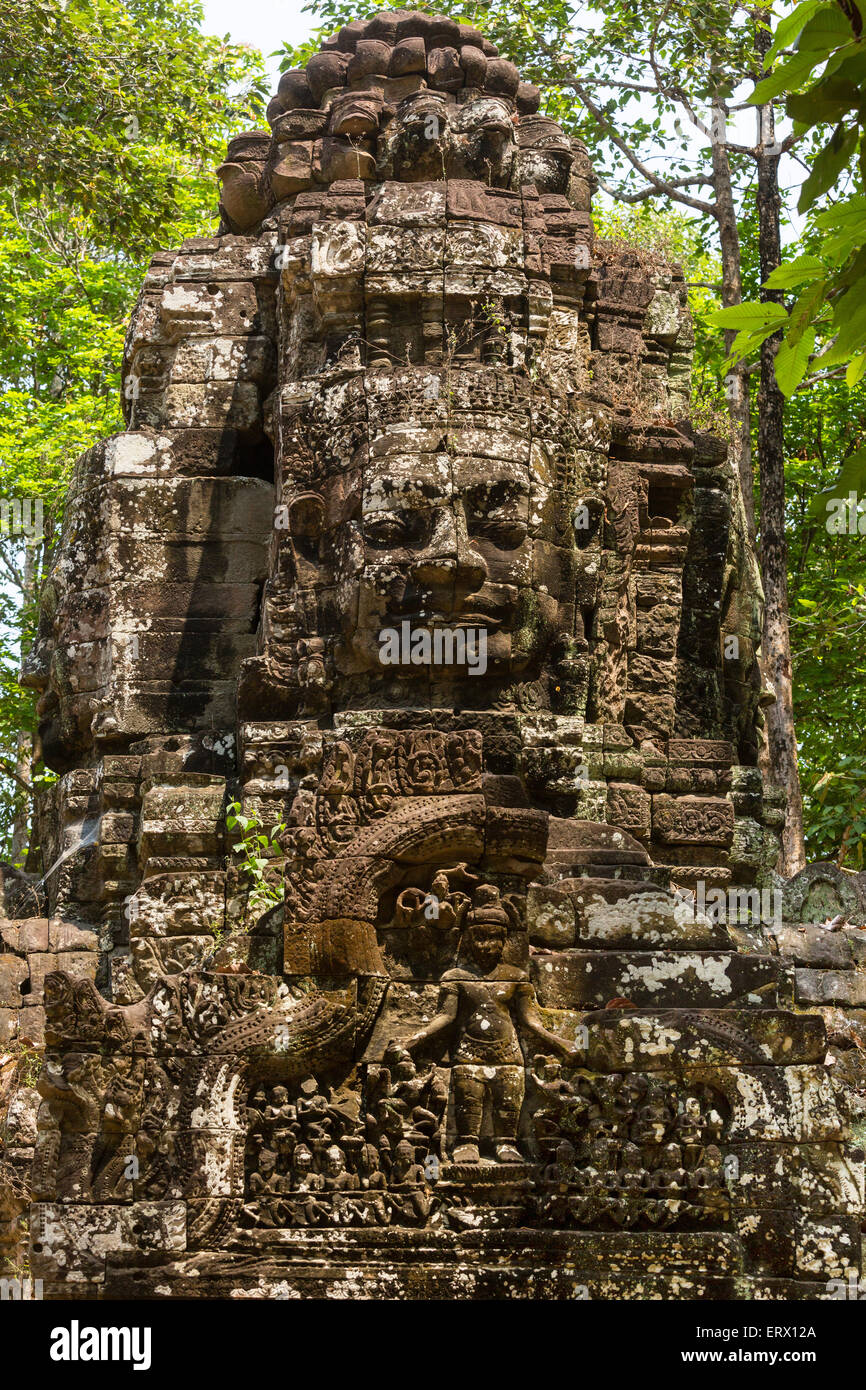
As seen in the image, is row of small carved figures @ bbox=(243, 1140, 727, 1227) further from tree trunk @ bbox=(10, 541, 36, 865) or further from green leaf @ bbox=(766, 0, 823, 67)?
tree trunk @ bbox=(10, 541, 36, 865)

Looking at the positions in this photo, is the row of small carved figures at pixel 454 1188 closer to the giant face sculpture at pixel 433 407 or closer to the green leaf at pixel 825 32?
the giant face sculpture at pixel 433 407

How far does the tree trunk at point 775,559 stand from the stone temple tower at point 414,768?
5.65 m

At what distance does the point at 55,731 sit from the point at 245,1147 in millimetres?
4930

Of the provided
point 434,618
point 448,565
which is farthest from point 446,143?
point 434,618

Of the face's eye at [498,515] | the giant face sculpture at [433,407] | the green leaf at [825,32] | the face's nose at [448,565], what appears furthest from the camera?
the face's eye at [498,515]

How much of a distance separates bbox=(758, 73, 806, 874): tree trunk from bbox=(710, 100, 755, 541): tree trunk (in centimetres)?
28

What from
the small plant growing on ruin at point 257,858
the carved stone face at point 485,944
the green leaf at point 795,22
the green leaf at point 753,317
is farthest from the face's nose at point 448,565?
the green leaf at point 795,22

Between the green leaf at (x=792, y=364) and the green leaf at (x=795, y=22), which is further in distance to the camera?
the green leaf at (x=792, y=364)

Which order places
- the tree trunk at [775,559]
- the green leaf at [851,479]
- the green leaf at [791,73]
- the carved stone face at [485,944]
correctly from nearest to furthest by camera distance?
1. the green leaf at [791,73]
2. the green leaf at [851,479]
3. the carved stone face at [485,944]
4. the tree trunk at [775,559]

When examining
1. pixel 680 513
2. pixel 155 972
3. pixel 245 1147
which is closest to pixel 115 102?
pixel 680 513

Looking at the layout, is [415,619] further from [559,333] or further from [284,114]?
[284,114]

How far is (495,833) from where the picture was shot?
9258 millimetres

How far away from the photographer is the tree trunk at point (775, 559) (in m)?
18.9

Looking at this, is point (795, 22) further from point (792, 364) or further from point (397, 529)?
point (397, 529)
